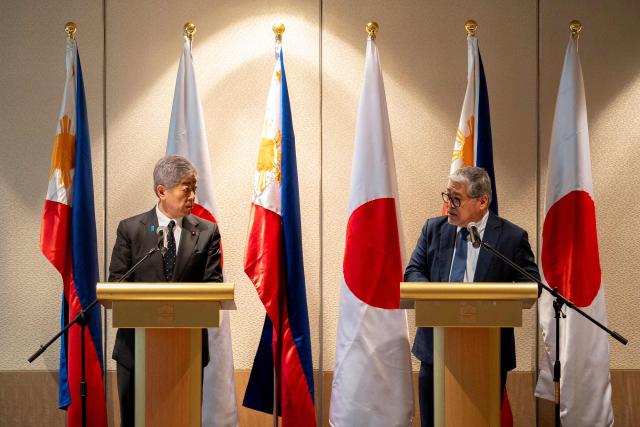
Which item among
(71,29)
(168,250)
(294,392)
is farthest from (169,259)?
(71,29)

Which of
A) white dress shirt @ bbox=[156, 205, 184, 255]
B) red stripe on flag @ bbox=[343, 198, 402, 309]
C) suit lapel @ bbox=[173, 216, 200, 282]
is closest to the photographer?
suit lapel @ bbox=[173, 216, 200, 282]

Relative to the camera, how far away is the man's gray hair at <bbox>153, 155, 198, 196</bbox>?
357cm

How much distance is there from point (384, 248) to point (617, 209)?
158cm

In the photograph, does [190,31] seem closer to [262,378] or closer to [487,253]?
[262,378]

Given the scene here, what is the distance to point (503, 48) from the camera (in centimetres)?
493

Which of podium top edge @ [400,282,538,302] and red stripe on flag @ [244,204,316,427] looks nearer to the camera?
podium top edge @ [400,282,538,302]

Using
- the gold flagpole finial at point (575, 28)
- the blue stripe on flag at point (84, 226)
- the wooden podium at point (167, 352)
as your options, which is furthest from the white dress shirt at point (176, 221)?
the gold flagpole finial at point (575, 28)

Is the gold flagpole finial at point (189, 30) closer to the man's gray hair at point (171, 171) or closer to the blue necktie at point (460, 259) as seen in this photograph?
the man's gray hair at point (171, 171)

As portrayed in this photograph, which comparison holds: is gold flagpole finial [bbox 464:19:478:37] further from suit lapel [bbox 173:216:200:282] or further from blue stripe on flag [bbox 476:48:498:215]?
suit lapel [bbox 173:216:200:282]

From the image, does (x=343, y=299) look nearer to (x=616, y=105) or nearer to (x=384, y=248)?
(x=384, y=248)

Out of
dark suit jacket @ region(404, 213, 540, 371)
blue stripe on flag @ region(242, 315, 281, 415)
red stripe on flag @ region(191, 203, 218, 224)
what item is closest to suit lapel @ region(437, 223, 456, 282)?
dark suit jacket @ region(404, 213, 540, 371)

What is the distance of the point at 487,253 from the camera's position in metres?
3.70

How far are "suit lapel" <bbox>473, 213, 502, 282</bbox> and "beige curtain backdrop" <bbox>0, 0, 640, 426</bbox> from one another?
1.19 metres

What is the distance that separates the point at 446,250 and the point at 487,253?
0.63ft
